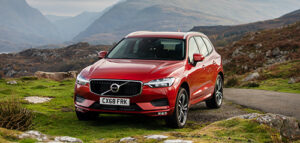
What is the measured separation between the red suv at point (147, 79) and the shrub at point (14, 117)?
1.16 metres

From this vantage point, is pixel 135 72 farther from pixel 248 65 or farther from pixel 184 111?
pixel 248 65

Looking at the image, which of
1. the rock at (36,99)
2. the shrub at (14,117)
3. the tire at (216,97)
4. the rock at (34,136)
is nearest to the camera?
the rock at (34,136)

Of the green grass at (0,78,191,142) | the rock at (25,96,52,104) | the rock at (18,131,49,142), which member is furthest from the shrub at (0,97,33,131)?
the rock at (25,96,52,104)

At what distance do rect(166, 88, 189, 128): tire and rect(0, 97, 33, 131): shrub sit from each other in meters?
2.53

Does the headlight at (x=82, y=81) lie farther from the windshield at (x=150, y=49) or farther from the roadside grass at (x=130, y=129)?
the windshield at (x=150, y=49)

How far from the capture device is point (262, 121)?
622 cm

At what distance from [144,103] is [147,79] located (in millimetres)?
430

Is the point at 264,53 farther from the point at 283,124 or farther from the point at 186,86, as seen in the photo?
the point at 283,124

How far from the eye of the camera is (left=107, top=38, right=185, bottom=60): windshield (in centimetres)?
809

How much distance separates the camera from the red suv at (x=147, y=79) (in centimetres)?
666

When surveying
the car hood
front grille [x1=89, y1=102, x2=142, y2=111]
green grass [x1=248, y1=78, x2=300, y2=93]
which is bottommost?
green grass [x1=248, y1=78, x2=300, y2=93]

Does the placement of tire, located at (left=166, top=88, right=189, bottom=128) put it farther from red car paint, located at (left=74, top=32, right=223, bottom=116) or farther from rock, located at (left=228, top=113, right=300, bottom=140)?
rock, located at (left=228, top=113, right=300, bottom=140)

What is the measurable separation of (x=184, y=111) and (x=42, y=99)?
5.42 metres

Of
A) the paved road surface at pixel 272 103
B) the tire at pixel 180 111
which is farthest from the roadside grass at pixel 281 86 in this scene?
the tire at pixel 180 111
